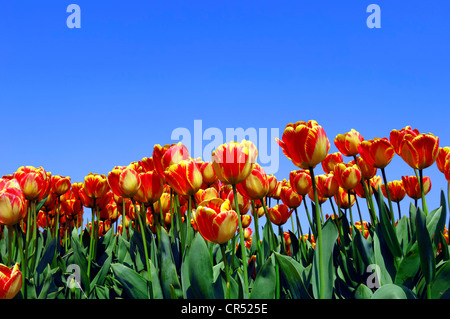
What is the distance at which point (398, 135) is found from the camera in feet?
8.69

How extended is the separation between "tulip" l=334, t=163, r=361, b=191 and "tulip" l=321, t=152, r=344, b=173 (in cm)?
33

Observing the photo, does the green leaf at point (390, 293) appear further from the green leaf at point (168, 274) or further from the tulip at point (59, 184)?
the tulip at point (59, 184)

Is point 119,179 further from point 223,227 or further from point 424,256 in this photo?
point 424,256

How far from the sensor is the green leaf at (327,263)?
1.98 meters

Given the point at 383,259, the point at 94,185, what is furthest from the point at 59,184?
the point at 383,259

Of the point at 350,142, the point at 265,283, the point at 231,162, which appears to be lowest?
the point at 265,283

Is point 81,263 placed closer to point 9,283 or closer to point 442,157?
point 9,283

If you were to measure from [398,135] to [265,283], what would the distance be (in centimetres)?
138

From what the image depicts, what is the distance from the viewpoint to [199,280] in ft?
6.33

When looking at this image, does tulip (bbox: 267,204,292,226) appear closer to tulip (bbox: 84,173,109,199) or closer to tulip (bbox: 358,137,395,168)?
tulip (bbox: 358,137,395,168)

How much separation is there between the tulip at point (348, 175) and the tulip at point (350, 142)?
0.35 feet
